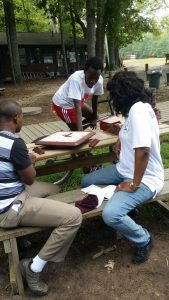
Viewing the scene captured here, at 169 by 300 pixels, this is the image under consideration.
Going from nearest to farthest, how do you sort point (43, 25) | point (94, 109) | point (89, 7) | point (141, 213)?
point (141, 213)
point (94, 109)
point (89, 7)
point (43, 25)

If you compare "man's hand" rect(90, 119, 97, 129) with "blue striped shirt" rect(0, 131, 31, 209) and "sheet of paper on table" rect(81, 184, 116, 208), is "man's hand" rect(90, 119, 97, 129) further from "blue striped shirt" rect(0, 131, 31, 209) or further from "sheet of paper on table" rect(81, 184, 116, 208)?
"blue striped shirt" rect(0, 131, 31, 209)

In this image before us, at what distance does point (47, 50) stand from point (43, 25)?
15046 millimetres

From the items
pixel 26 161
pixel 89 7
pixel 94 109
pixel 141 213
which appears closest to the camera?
pixel 26 161

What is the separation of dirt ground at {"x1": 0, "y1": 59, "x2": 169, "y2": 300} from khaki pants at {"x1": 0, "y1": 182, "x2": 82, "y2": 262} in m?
0.37

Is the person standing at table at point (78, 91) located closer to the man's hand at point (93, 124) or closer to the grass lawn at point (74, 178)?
the man's hand at point (93, 124)

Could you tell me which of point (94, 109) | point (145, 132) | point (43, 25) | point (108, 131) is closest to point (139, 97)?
point (145, 132)

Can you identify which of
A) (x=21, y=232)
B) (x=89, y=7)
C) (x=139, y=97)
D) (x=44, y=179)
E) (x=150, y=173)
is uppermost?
(x=89, y=7)

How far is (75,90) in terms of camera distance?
14.1ft

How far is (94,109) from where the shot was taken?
510 centimetres

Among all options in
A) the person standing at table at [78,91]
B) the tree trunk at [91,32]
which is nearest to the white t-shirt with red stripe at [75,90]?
the person standing at table at [78,91]

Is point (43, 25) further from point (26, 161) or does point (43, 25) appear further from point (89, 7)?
point (26, 161)

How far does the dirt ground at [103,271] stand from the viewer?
9.03 ft

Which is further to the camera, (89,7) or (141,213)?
(89,7)

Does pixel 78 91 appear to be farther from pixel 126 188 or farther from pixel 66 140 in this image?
pixel 126 188
